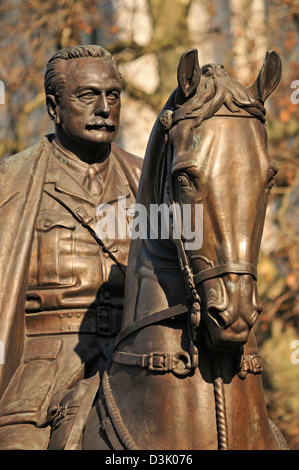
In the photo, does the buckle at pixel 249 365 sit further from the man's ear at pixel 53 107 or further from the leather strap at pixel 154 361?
the man's ear at pixel 53 107

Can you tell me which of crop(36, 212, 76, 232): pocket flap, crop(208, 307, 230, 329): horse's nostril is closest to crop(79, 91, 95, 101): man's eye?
crop(36, 212, 76, 232): pocket flap

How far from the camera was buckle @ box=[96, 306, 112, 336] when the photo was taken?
A: 14.8 ft

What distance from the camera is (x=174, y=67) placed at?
13.1 m

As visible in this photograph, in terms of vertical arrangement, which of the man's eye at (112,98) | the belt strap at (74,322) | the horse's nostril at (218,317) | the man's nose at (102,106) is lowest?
the belt strap at (74,322)

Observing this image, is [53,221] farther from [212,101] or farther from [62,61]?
[212,101]

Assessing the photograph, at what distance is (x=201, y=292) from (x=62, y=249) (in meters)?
1.37

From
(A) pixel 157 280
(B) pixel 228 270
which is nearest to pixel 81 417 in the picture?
(A) pixel 157 280

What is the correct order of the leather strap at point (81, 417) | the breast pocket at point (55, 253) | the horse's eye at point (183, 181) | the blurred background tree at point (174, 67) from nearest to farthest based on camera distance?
the horse's eye at point (183, 181) < the leather strap at point (81, 417) < the breast pocket at point (55, 253) < the blurred background tree at point (174, 67)

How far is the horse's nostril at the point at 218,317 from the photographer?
3.15 m

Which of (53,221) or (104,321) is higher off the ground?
(53,221)

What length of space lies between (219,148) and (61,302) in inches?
57.4

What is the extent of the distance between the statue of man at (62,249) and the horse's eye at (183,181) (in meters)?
1.13

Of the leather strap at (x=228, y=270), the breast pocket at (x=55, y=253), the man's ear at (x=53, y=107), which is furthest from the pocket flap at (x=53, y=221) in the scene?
the leather strap at (x=228, y=270)

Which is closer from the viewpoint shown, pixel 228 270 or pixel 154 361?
pixel 228 270
